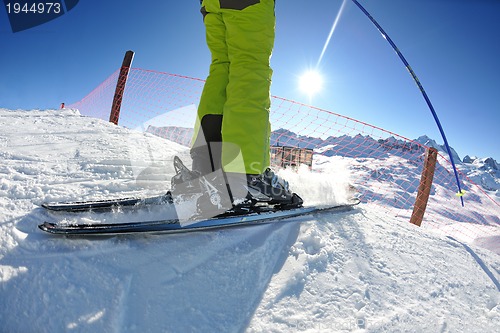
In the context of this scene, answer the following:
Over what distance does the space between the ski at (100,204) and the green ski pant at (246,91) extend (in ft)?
1.12

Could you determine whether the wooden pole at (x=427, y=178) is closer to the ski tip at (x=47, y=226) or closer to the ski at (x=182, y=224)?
the ski at (x=182, y=224)

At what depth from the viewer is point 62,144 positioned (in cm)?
240

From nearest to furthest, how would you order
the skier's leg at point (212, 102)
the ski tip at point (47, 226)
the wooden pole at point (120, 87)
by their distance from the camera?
the ski tip at point (47, 226)
the skier's leg at point (212, 102)
the wooden pole at point (120, 87)

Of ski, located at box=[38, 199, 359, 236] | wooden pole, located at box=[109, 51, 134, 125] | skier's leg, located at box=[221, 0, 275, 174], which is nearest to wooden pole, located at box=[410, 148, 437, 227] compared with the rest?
ski, located at box=[38, 199, 359, 236]

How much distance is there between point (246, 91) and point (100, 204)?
2.82 feet

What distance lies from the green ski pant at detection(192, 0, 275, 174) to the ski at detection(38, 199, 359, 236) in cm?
23

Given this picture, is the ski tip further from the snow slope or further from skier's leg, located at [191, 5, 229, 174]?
skier's leg, located at [191, 5, 229, 174]

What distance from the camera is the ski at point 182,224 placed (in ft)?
3.44


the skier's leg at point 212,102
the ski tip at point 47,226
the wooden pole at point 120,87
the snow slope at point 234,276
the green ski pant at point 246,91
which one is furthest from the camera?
the wooden pole at point 120,87

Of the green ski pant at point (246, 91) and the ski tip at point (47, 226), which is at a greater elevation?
the green ski pant at point (246, 91)

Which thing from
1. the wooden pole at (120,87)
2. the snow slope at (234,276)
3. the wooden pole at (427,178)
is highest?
the wooden pole at (120,87)

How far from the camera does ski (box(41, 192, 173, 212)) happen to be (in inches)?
48.9

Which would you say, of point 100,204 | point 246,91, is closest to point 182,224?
point 100,204

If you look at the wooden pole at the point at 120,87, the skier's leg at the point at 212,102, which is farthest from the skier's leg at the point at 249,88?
the wooden pole at the point at 120,87
